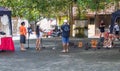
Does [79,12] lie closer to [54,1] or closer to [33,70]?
[54,1]

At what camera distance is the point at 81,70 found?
15758 mm

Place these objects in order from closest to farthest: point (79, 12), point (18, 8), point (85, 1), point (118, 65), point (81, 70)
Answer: point (81, 70) < point (118, 65) < point (85, 1) < point (18, 8) < point (79, 12)

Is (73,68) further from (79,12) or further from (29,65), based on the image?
(79,12)

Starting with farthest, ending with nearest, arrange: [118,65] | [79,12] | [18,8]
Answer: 1. [79,12]
2. [18,8]
3. [118,65]

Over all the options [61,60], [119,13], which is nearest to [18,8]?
[119,13]

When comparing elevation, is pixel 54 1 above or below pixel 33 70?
above

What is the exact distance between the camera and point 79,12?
40000mm

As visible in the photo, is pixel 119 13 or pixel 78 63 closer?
pixel 78 63

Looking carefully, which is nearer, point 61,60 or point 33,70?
point 33,70

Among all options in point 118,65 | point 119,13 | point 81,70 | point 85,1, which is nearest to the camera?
point 81,70

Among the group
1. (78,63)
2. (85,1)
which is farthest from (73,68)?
(85,1)

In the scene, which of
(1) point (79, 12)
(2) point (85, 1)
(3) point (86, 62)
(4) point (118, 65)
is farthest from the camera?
(1) point (79, 12)

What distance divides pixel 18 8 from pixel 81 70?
64.2 ft

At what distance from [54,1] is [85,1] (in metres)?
2.32
